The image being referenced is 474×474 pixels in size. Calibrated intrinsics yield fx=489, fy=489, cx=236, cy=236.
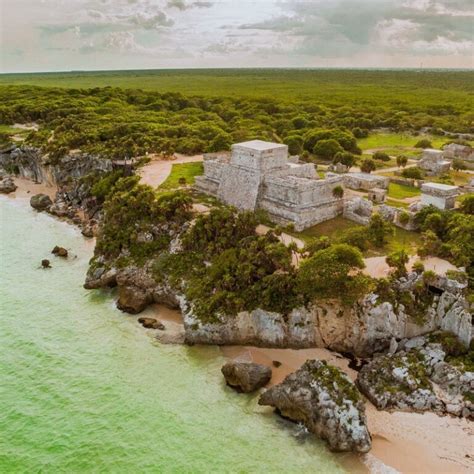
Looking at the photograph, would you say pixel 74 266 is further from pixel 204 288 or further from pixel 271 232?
pixel 271 232

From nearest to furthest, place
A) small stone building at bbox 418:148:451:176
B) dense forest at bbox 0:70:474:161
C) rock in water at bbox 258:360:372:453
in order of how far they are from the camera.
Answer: rock in water at bbox 258:360:372:453
small stone building at bbox 418:148:451:176
dense forest at bbox 0:70:474:161

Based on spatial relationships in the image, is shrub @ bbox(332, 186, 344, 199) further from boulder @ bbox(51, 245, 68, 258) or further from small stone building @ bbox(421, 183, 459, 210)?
boulder @ bbox(51, 245, 68, 258)

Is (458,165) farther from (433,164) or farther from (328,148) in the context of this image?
(328,148)

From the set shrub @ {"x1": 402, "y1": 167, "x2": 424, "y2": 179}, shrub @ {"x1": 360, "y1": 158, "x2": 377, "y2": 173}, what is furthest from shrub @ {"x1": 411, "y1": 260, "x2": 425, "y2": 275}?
shrub @ {"x1": 360, "y1": 158, "x2": 377, "y2": 173}

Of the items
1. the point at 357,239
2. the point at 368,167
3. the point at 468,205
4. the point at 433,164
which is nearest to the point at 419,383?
the point at 357,239

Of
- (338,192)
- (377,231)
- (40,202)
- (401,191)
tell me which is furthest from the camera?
(40,202)

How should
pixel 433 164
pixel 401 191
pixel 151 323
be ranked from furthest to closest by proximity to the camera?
pixel 433 164 < pixel 401 191 < pixel 151 323
